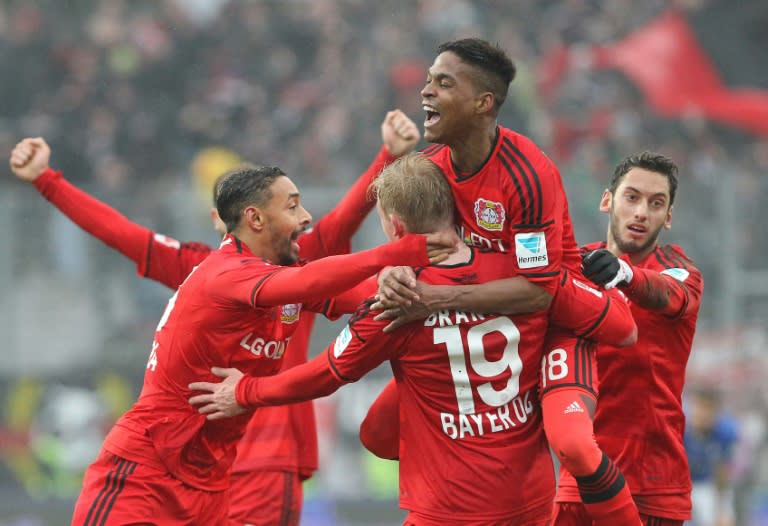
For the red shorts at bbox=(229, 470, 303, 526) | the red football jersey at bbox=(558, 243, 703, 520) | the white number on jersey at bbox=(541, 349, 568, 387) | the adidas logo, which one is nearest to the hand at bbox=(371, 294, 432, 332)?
A: the white number on jersey at bbox=(541, 349, 568, 387)

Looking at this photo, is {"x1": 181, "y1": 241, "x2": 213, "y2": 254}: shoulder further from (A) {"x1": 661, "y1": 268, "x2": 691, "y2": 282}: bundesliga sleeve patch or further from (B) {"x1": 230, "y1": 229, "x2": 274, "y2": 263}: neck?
(A) {"x1": 661, "y1": 268, "x2": 691, "y2": 282}: bundesliga sleeve patch

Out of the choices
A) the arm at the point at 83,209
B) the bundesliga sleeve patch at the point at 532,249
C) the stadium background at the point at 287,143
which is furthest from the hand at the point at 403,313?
the stadium background at the point at 287,143

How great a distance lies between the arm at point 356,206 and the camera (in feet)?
17.7

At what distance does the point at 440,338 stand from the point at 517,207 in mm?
562

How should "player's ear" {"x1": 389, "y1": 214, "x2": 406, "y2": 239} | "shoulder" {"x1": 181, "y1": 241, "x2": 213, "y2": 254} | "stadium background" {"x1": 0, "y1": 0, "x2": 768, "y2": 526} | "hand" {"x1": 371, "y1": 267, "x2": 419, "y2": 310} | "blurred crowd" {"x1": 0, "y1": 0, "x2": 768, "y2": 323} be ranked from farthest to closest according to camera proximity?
1. "blurred crowd" {"x1": 0, "y1": 0, "x2": 768, "y2": 323}
2. "stadium background" {"x1": 0, "y1": 0, "x2": 768, "y2": 526}
3. "shoulder" {"x1": 181, "y1": 241, "x2": 213, "y2": 254}
4. "player's ear" {"x1": 389, "y1": 214, "x2": 406, "y2": 239}
5. "hand" {"x1": 371, "y1": 267, "x2": 419, "y2": 310}

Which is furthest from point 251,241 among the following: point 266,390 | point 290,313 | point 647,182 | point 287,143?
point 287,143

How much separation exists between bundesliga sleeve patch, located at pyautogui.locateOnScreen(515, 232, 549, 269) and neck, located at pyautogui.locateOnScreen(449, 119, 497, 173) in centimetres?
35

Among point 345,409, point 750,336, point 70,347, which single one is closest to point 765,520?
point 750,336

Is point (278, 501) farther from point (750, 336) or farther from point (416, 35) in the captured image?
point (416, 35)

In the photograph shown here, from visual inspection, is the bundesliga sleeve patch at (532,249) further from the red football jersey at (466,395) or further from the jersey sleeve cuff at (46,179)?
the jersey sleeve cuff at (46,179)

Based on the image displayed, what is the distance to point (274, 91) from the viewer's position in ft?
46.3

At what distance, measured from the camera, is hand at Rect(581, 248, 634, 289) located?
4191 mm

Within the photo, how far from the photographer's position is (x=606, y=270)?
419 cm

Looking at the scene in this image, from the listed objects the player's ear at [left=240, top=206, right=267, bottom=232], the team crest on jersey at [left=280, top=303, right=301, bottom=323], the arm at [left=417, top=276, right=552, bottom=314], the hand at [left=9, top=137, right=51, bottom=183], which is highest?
the hand at [left=9, top=137, right=51, bottom=183]
